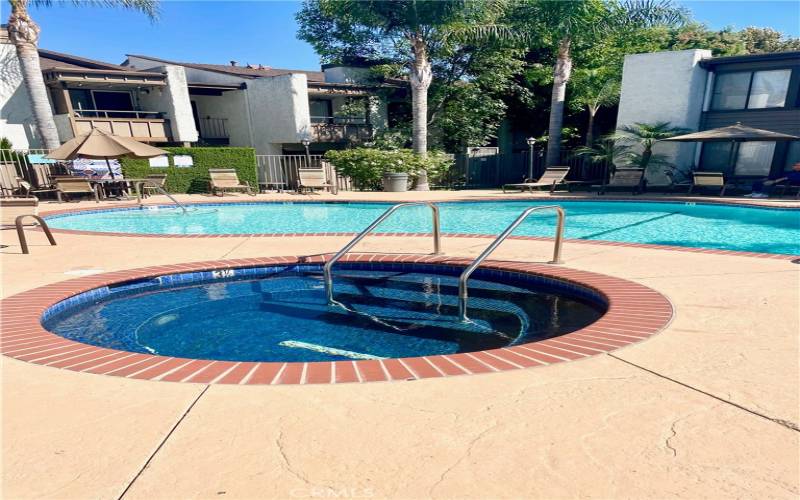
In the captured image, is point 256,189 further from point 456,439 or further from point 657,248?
point 456,439

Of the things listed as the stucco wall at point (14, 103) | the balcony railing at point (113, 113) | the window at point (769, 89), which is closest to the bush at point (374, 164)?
the balcony railing at point (113, 113)

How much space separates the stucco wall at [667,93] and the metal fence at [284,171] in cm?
1310

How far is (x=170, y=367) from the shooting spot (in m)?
2.75

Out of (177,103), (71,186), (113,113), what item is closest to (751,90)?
(71,186)

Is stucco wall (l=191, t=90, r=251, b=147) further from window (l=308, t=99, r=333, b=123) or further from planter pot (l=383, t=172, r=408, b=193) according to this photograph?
planter pot (l=383, t=172, r=408, b=193)

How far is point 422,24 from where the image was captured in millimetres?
16562

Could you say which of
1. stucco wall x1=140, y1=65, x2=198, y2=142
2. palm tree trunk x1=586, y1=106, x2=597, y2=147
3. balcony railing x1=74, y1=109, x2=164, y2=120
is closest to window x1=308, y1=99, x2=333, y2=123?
stucco wall x1=140, y1=65, x2=198, y2=142

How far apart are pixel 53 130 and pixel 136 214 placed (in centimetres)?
665

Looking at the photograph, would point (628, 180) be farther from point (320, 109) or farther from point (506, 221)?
point (320, 109)

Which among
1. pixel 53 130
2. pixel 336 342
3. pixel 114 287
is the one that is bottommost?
pixel 336 342

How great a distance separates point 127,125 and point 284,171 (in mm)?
7751

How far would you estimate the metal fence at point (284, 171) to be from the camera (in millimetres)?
19719

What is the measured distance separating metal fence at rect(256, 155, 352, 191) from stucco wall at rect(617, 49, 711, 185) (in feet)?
43.0

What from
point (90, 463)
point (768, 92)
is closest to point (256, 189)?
point (90, 463)
